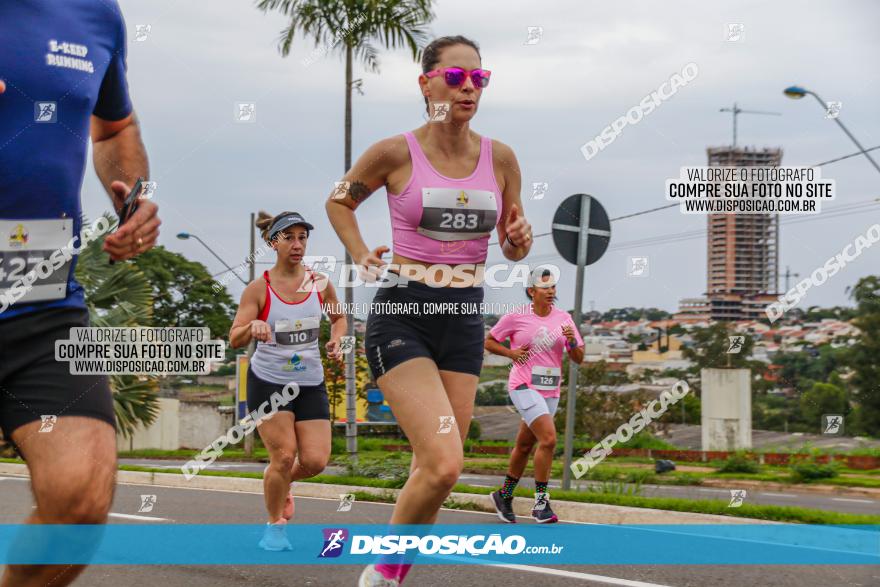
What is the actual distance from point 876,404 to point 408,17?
21549mm

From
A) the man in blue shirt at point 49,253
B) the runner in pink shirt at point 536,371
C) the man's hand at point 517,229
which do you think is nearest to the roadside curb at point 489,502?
the runner in pink shirt at point 536,371

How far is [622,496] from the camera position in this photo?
972 centimetres

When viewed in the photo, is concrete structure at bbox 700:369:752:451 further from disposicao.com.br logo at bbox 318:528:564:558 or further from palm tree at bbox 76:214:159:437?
disposicao.com.br logo at bbox 318:528:564:558

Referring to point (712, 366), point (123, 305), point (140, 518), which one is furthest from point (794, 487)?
point (140, 518)

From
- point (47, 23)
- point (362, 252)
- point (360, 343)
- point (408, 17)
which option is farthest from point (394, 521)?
point (360, 343)

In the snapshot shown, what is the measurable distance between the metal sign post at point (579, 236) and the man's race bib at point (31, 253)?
7.53 meters

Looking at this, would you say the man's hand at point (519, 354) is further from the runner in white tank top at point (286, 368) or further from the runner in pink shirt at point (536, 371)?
the runner in white tank top at point (286, 368)

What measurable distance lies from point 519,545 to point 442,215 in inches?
141

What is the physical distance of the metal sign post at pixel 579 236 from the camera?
410 inches

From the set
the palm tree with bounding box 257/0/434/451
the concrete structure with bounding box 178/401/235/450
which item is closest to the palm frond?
the palm tree with bounding box 257/0/434/451

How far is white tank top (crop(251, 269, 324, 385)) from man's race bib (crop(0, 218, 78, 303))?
437 cm

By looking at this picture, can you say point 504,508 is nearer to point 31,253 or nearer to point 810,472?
point 31,253

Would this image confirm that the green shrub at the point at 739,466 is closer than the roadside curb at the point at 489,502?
No

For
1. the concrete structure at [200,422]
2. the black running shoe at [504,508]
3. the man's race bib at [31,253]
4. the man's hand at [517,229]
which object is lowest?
the concrete structure at [200,422]
